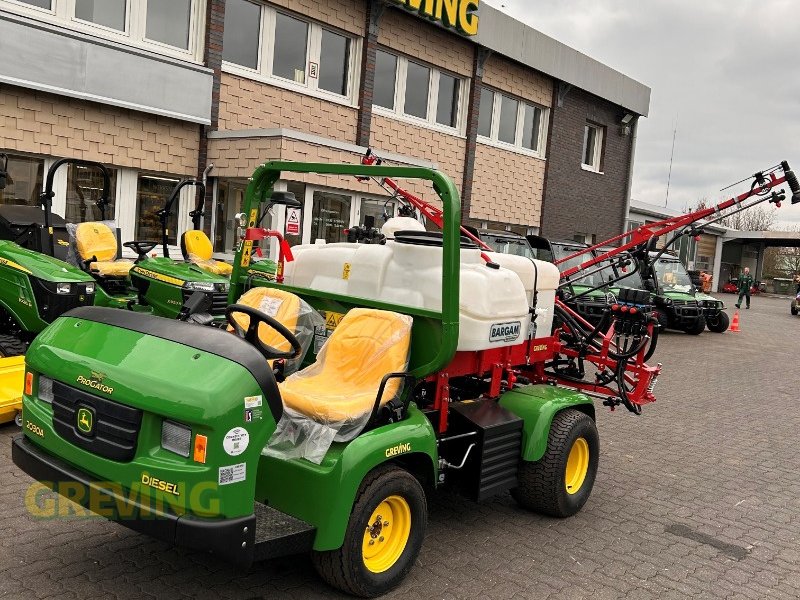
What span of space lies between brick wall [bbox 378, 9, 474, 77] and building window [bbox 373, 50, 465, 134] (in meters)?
0.24

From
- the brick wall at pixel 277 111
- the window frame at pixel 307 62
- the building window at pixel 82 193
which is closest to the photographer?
the building window at pixel 82 193

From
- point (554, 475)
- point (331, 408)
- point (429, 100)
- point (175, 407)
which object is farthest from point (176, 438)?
point (429, 100)

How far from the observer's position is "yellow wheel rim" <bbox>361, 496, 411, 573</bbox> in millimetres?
3561

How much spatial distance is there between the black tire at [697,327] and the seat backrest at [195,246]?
462 inches

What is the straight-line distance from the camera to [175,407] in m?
2.84

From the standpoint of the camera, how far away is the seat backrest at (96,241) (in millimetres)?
8500

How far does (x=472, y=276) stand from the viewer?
426 centimetres

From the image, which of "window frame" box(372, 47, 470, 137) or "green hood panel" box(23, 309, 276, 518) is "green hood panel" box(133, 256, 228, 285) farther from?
"window frame" box(372, 47, 470, 137)

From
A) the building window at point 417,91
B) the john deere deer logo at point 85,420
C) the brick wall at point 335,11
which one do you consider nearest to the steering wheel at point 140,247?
the brick wall at point 335,11

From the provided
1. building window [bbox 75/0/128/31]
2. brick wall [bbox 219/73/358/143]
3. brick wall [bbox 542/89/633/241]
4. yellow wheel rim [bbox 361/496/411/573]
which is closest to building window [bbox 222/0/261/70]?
brick wall [bbox 219/73/358/143]

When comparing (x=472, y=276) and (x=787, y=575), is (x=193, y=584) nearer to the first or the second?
(x=472, y=276)

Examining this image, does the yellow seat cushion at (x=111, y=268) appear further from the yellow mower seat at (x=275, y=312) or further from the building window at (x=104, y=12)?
the yellow mower seat at (x=275, y=312)

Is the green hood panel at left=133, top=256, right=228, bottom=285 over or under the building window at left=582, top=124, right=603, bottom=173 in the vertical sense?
under

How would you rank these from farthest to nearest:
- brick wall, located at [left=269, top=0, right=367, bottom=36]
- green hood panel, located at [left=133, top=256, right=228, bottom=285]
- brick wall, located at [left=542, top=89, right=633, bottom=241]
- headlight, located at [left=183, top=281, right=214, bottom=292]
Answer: brick wall, located at [left=542, top=89, right=633, bottom=241]
brick wall, located at [left=269, top=0, right=367, bottom=36]
green hood panel, located at [left=133, top=256, right=228, bottom=285]
headlight, located at [left=183, top=281, right=214, bottom=292]
